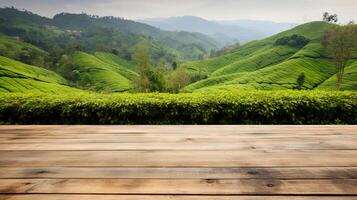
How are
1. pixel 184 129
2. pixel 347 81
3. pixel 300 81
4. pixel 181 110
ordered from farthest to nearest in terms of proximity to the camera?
pixel 300 81 < pixel 347 81 < pixel 181 110 < pixel 184 129

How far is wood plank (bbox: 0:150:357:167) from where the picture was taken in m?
2.15

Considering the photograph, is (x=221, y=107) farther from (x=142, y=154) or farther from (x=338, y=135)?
(x=142, y=154)

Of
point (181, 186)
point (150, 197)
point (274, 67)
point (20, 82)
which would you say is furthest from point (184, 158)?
point (274, 67)

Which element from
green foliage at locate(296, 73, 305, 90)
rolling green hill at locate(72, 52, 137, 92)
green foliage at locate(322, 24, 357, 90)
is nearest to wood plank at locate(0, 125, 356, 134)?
green foliage at locate(322, 24, 357, 90)

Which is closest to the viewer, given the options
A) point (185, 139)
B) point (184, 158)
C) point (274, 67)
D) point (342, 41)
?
point (184, 158)

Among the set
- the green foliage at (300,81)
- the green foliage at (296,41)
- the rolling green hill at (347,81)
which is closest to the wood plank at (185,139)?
the green foliage at (300,81)

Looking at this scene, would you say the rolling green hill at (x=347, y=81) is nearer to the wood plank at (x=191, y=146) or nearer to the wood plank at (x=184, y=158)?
the wood plank at (x=191, y=146)

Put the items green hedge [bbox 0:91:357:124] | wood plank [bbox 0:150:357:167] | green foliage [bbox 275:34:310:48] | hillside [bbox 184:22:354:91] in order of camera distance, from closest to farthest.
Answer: wood plank [bbox 0:150:357:167] < green hedge [bbox 0:91:357:124] < hillside [bbox 184:22:354:91] < green foliage [bbox 275:34:310:48]

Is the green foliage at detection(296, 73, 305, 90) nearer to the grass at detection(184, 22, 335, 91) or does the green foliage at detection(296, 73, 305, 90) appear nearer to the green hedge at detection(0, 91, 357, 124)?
the grass at detection(184, 22, 335, 91)

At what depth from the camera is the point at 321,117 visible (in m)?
8.59

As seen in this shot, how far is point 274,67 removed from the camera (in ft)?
260

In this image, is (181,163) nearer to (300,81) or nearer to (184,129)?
(184,129)

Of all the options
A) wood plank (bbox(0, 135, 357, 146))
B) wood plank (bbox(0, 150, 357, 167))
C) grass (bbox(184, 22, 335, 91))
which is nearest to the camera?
wood plank (bbox(0, 150, 357, 167))

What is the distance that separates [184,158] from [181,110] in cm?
594
